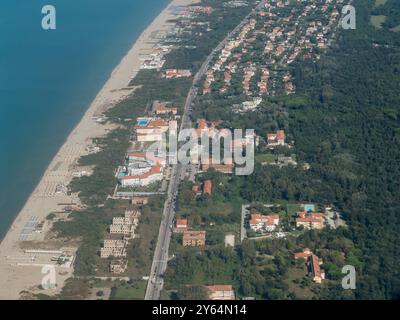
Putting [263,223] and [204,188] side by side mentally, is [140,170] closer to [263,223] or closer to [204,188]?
[204,188]

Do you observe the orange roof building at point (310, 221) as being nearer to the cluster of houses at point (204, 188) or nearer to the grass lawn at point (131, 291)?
the cluster of houses at point (204, 188)

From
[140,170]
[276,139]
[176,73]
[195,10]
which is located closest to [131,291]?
[140,170]

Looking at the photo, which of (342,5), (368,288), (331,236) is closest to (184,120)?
(331,236)

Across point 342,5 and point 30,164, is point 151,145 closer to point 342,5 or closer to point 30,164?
point 30,164

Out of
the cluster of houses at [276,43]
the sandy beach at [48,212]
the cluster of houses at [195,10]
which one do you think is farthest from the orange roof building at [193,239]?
the cluster of houses at [195,10]

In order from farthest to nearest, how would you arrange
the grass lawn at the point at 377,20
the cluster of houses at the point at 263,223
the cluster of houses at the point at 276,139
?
the grass lawn at the point at 377,20 → the cluster of houses at the point at 276,139 → the cluster of houses at the point at 263,223
